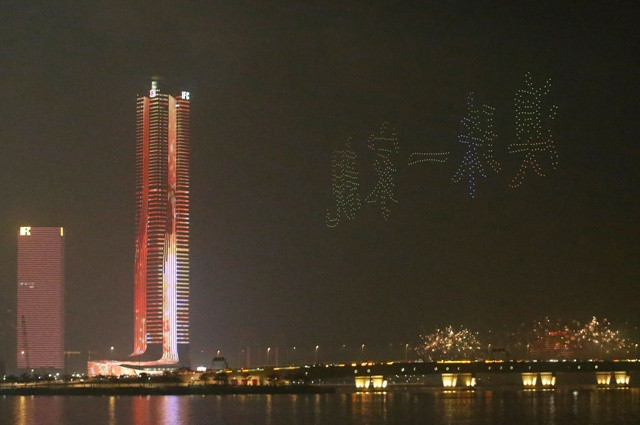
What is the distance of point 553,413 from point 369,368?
61.7 m

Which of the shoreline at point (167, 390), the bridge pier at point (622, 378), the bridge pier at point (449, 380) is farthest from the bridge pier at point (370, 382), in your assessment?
the bridge pier at point (622, 378)

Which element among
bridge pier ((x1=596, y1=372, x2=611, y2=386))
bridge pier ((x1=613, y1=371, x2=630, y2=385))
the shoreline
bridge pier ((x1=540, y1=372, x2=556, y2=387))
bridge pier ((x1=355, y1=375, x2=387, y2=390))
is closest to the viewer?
the shoreline

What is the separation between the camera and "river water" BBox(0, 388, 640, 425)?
4124 inches

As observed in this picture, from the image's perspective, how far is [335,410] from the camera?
12050cm

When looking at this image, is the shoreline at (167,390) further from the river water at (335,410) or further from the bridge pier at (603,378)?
the bridge pier at (603,378)

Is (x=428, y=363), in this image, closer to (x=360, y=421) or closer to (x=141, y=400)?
(x=141, y=400)

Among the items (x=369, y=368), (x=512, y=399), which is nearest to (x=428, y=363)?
(x=369, y=368)

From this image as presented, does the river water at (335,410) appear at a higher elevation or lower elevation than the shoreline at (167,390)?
higher

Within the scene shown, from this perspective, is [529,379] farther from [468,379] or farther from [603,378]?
[603,378]

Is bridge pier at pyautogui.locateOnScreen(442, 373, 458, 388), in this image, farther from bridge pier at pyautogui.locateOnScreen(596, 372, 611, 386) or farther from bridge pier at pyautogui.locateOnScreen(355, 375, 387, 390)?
bridge pier at pyautogui.locateOnScreen(596, 372, 611, 386)

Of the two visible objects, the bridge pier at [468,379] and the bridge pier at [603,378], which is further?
the bridge pier at [603,378]

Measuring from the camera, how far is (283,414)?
11438 cm

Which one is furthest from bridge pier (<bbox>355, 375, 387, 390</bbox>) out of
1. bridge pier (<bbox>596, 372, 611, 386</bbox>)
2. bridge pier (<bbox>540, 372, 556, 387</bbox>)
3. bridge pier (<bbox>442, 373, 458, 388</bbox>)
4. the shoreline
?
bridge pier (<bbox>596, 372, 611, 386</bbox>)

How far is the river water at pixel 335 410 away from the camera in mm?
Answer: 104750
